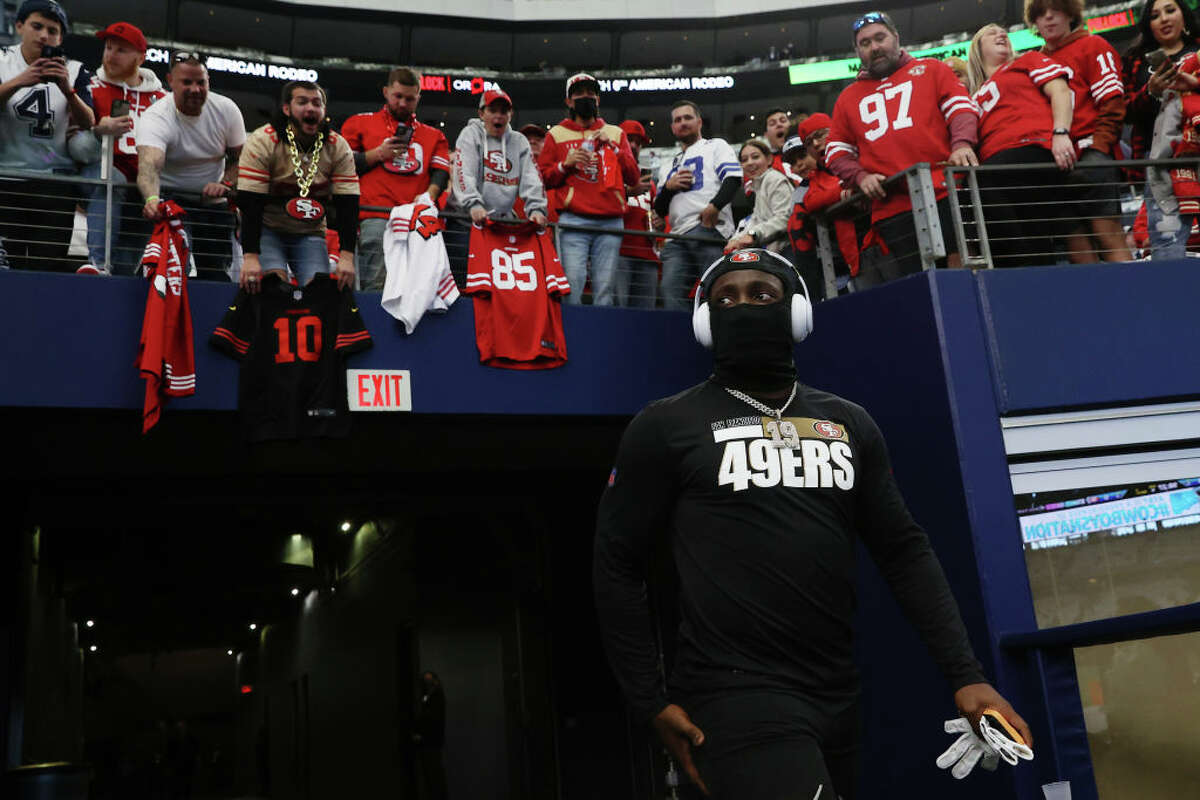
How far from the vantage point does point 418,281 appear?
6.42 meters

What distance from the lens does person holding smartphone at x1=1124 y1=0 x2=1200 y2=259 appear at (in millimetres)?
6129

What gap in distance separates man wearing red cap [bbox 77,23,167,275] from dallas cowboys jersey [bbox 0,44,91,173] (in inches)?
6.5

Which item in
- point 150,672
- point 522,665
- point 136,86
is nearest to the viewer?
point 136,86

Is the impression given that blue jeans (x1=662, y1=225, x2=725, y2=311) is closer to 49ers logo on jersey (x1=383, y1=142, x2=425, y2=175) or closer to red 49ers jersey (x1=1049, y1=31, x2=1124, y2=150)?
49ers logo on jersey (x1=383, y1=142, x2=425, y2=175)

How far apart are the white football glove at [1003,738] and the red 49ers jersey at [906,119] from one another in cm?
398

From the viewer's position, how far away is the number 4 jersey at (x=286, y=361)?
19.6 ft

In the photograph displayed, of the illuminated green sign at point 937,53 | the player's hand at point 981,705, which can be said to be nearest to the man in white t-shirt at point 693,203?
the player's hand at point 981,705

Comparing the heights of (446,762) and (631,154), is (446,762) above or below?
below

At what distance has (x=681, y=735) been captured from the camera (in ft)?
8.02

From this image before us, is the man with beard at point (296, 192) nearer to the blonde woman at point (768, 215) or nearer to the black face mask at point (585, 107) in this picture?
the black face mask at point (585, 107)

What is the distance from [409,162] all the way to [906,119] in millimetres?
2899

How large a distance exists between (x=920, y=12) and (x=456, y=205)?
63.5 feet

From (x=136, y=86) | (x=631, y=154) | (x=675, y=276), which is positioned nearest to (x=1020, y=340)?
(x=675, y=276)

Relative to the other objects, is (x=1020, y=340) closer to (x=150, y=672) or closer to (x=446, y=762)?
(x=446, y=762)
